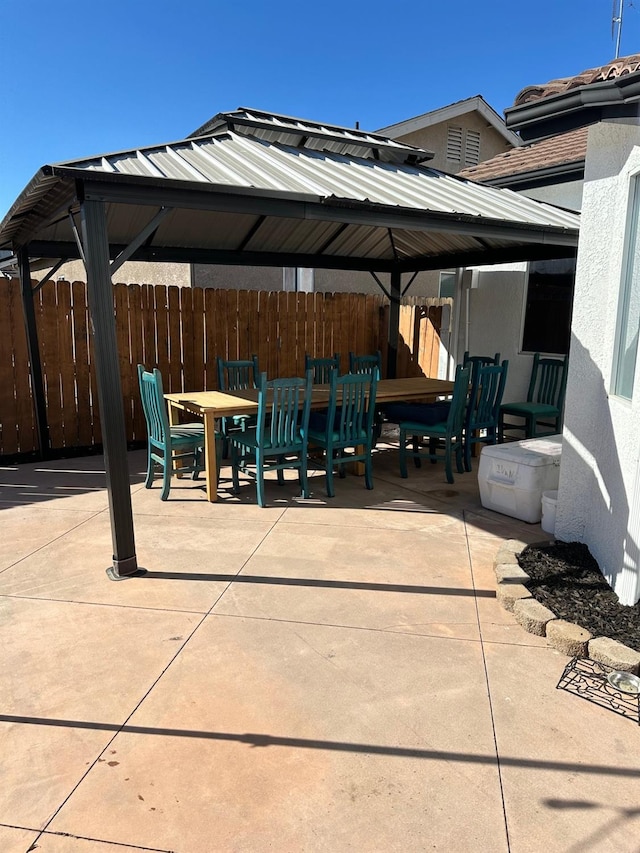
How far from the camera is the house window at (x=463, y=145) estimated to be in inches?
554

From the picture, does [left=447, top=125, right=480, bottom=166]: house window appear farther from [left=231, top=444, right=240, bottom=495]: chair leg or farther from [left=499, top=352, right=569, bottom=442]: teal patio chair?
[left=231, top=444, right=240, bottom=495]: chair leg

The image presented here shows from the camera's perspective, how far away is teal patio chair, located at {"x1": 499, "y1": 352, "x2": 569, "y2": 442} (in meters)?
7.18

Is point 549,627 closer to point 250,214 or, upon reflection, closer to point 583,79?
point 583,79

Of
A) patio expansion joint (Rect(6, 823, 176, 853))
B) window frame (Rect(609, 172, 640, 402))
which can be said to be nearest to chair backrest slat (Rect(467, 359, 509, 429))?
window frame (Rect(609, 172, 640, 402))

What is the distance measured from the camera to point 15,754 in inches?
86.0

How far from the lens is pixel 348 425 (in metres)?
5.55

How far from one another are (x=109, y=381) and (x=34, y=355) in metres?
3.58

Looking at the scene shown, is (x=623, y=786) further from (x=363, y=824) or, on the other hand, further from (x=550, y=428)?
(x=550, y=428)

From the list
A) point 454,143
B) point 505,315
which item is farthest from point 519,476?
point 454,143

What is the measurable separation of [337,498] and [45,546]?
97.6 inches

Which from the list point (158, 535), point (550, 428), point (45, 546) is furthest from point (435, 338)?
point (45, 546)

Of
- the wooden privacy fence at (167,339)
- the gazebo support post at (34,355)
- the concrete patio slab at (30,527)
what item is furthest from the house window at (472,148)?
the concrete patio slab at (30,527)

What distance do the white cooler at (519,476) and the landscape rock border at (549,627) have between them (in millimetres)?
998

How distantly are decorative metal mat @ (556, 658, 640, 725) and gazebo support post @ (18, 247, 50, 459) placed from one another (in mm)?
6003
